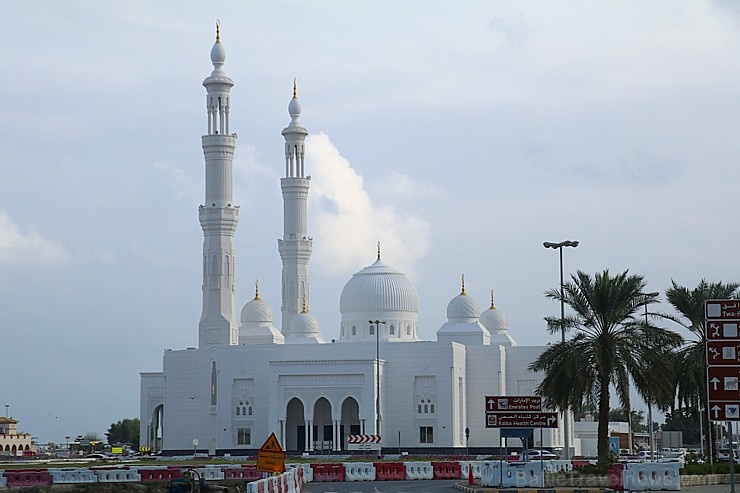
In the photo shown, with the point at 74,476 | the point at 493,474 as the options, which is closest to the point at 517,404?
the point at 493,474

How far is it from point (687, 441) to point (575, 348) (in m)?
93.0

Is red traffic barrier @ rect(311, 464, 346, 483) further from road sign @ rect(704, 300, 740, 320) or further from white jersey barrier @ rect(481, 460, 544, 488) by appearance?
road sign @ rect(704, 300, 740, 320)

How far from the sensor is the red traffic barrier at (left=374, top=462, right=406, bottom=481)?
42.3 meters

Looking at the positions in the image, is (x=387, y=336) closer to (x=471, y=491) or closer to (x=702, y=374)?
(x=702, y=374)

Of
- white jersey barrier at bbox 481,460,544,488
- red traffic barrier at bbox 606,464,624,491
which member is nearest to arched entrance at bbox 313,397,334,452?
white jersey barrier at bbox 481,460,544,488

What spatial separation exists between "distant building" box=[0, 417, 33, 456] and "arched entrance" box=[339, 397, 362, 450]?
136 ft

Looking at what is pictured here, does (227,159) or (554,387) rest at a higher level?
(227,159)

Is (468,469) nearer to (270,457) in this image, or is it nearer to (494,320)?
(270,457)

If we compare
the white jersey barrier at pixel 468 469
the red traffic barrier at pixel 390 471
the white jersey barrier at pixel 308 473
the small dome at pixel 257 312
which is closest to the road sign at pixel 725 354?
the white jersey barrier at pixel 308 473

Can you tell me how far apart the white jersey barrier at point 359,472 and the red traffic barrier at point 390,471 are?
0.21m

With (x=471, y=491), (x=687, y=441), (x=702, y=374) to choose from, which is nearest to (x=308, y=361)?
(x=702, y=374)

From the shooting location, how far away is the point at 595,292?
38344mm

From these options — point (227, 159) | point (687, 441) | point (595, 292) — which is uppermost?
point (227, 159)

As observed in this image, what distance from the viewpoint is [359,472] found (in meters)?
42.0
